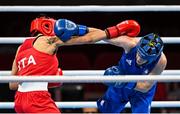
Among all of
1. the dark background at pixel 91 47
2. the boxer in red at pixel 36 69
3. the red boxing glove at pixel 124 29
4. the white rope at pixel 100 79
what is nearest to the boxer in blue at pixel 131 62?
the red boxing glove at pixel 124 29

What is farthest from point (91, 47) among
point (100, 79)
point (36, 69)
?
point (100, 79)

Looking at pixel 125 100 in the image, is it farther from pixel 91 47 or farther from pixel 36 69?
pixel 91 47

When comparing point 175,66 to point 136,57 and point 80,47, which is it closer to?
point 80,47

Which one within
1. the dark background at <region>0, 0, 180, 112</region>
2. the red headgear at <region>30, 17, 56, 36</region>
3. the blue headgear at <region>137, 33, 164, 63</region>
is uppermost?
the red headgear at <region>30, 17, 56, 36</region>

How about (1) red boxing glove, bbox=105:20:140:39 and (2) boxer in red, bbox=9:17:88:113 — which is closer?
(1) red boxing glove, bbox=105:20:140:39

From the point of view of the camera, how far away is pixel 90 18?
4.75 metres

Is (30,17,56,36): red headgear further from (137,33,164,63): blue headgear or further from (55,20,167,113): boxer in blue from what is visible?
(137,33,164,63): blue headgear

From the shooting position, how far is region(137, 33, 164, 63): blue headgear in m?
2.39

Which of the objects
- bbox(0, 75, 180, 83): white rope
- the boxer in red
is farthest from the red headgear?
bbox(0, 75, 180, 83): white rope

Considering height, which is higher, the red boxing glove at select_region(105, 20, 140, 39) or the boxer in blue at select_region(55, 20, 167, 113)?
the red boxing glove at select_region(105, 20, 140, 39)

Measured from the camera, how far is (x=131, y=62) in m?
2.55

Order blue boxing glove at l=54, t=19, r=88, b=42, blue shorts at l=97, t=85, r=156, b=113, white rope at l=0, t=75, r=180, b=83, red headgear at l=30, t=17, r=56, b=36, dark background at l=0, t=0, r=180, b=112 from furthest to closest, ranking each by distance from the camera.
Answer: dark background at l=0, t=0, r=180, b=112
blue shorts at l=97, t=85, r=156, b=113
red headgear at l=30, t=17, r=56, b=36
blue boxing glove at l=54, t=19, r=88, b=42
white rope at l=0, t=75, r=180, b=83

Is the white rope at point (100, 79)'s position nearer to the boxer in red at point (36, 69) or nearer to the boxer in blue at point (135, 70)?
the boxer in blue at point (135, 70)

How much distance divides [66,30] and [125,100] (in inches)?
25.0
